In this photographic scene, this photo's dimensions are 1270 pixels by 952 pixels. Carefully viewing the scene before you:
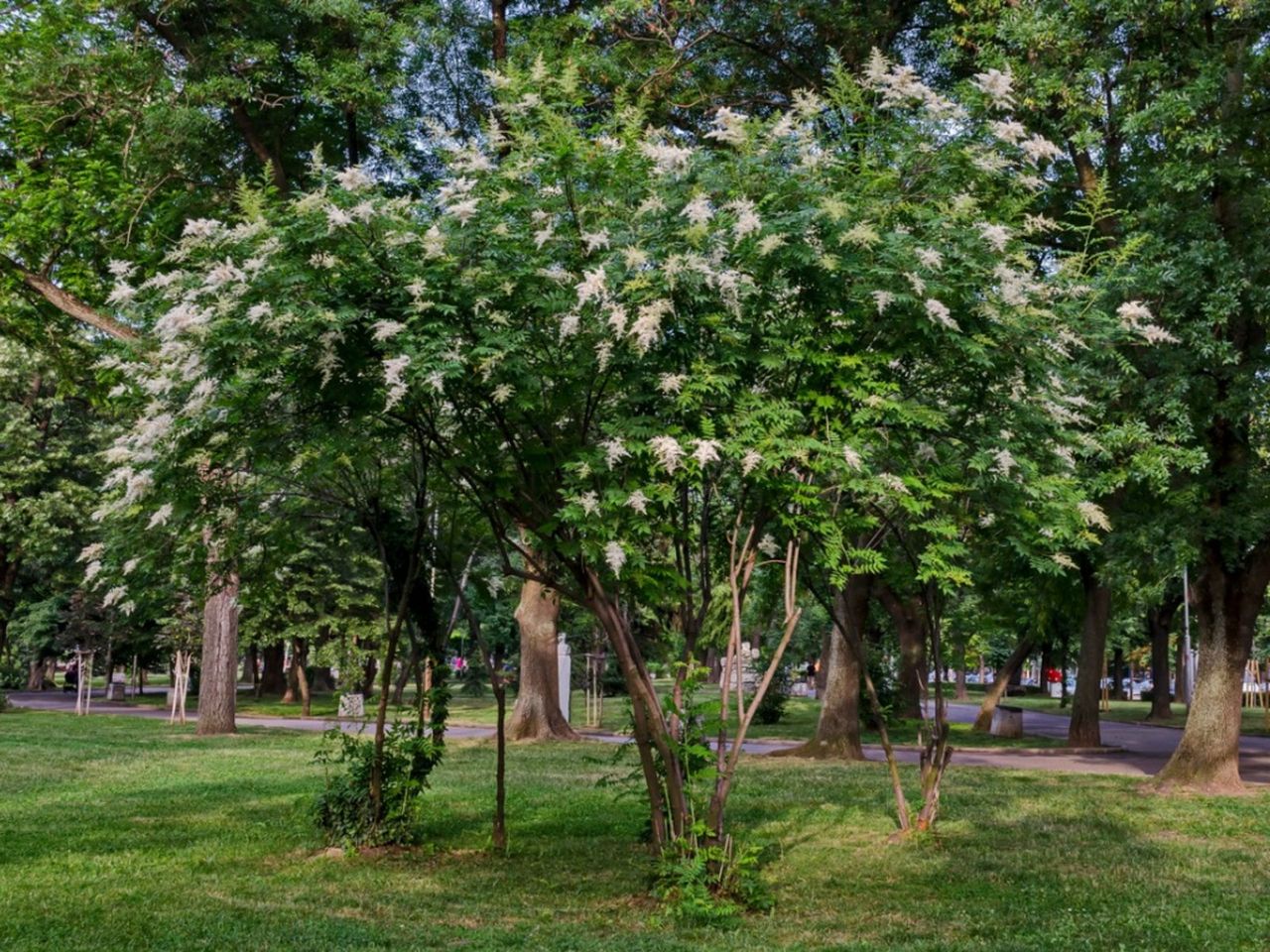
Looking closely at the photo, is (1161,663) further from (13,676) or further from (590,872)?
(13,676)

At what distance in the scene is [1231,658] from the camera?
15.7m

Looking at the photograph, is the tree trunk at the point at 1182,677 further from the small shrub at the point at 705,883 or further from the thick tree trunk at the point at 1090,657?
the small shrub at the point at 705,883

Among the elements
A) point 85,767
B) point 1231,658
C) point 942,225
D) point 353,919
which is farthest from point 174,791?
point 1231,658

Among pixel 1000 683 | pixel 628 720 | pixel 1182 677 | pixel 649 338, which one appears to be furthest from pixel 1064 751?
pixel 1182 677

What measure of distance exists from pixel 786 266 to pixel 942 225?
1041 millimetres

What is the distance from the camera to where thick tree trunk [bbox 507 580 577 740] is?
2270 centimetres

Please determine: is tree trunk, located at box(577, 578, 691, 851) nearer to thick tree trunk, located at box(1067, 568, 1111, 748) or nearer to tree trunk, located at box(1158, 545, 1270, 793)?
tree trunk, located at box(1158, 545, 1270, 793)

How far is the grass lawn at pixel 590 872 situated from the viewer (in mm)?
7578

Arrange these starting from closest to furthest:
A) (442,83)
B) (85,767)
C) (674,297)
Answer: (674,297), (85,767), (442,83)

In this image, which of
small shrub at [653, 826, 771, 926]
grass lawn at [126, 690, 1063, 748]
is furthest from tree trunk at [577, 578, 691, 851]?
grass lawn at [126, 690, 1063, 748]

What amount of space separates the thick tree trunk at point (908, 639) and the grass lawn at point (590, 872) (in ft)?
8.77

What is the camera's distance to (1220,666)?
15.8 metres

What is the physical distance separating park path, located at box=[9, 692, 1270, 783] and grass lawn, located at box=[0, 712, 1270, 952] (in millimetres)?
3331

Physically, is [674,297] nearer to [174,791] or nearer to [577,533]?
[577,533]
